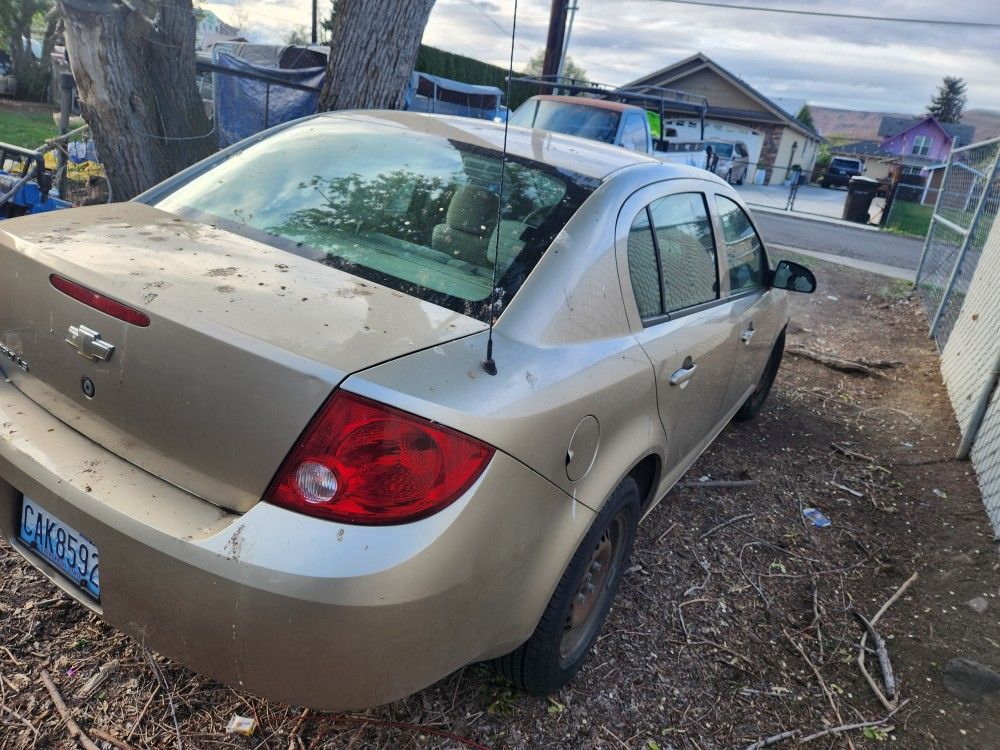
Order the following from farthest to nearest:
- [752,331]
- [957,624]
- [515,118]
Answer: [515,118] < [752,331] < [957,624]

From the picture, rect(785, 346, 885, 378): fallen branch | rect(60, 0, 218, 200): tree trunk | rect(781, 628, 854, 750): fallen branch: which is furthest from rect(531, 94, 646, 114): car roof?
rect(781, 628, 854, 750): fallen branch

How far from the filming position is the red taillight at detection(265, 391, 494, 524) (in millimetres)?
1528

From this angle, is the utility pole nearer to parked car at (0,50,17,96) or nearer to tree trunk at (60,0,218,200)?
tree trunk at (60,0,218,200)

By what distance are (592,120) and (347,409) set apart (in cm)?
1065

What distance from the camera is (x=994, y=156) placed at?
21.2 feet

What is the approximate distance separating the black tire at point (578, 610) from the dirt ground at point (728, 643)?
126 millimetres

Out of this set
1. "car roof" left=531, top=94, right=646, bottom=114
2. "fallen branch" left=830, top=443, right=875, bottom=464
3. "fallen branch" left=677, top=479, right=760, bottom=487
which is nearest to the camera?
"fallen branch" left=677, top=479, right=760, bottom=487

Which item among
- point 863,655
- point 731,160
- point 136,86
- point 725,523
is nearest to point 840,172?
point 731,160

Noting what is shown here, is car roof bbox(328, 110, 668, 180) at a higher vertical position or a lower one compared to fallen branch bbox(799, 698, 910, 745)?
higher

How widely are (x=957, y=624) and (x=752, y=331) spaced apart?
1.56 m

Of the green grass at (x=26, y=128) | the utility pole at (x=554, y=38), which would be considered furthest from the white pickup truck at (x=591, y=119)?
the green grass at (x=26, y=128)

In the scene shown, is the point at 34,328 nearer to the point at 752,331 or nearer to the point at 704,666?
the point at 704,666

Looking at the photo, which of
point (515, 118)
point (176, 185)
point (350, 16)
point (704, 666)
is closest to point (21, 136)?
point (515, 118)

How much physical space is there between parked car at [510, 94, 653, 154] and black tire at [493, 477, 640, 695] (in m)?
9.28
